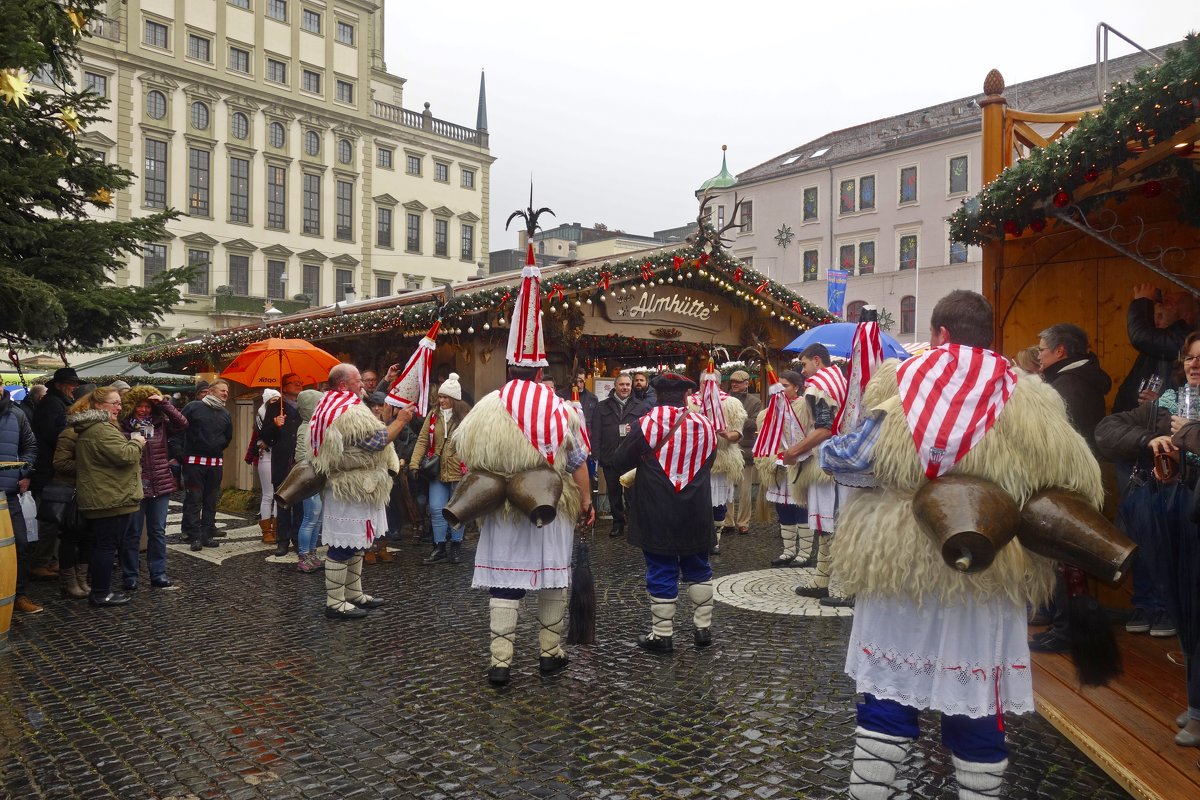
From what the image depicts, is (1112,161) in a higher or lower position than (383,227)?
lower

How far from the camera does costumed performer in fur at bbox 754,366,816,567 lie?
332 inches

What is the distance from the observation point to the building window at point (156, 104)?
46656 millimetres

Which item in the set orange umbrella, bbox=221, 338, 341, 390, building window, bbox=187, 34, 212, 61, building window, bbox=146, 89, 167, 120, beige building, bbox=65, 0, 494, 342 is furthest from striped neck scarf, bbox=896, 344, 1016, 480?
building window, bbox=187, 34, 212, 61

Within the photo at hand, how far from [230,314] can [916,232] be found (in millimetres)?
36518

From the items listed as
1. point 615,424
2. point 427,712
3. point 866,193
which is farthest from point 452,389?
point 866,193

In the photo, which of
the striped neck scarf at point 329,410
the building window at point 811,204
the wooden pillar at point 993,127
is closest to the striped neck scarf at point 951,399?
the wooden pillar at point 993,127

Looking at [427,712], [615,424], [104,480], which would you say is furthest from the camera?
[615,424]

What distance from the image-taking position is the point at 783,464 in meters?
8.23

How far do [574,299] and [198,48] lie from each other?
47.2 m

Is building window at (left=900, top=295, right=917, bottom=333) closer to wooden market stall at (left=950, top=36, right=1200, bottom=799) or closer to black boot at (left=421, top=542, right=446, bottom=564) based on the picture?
black boot at (left=421, top=542, right=446, bottom=564)

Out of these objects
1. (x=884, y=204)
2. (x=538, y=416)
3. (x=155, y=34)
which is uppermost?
(x=155, y=34)

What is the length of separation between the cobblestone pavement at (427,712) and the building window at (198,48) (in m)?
49.9

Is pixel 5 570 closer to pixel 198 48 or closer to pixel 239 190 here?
pixel 239 190

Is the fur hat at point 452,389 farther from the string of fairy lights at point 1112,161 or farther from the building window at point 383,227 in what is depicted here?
the building window at point 383,227
